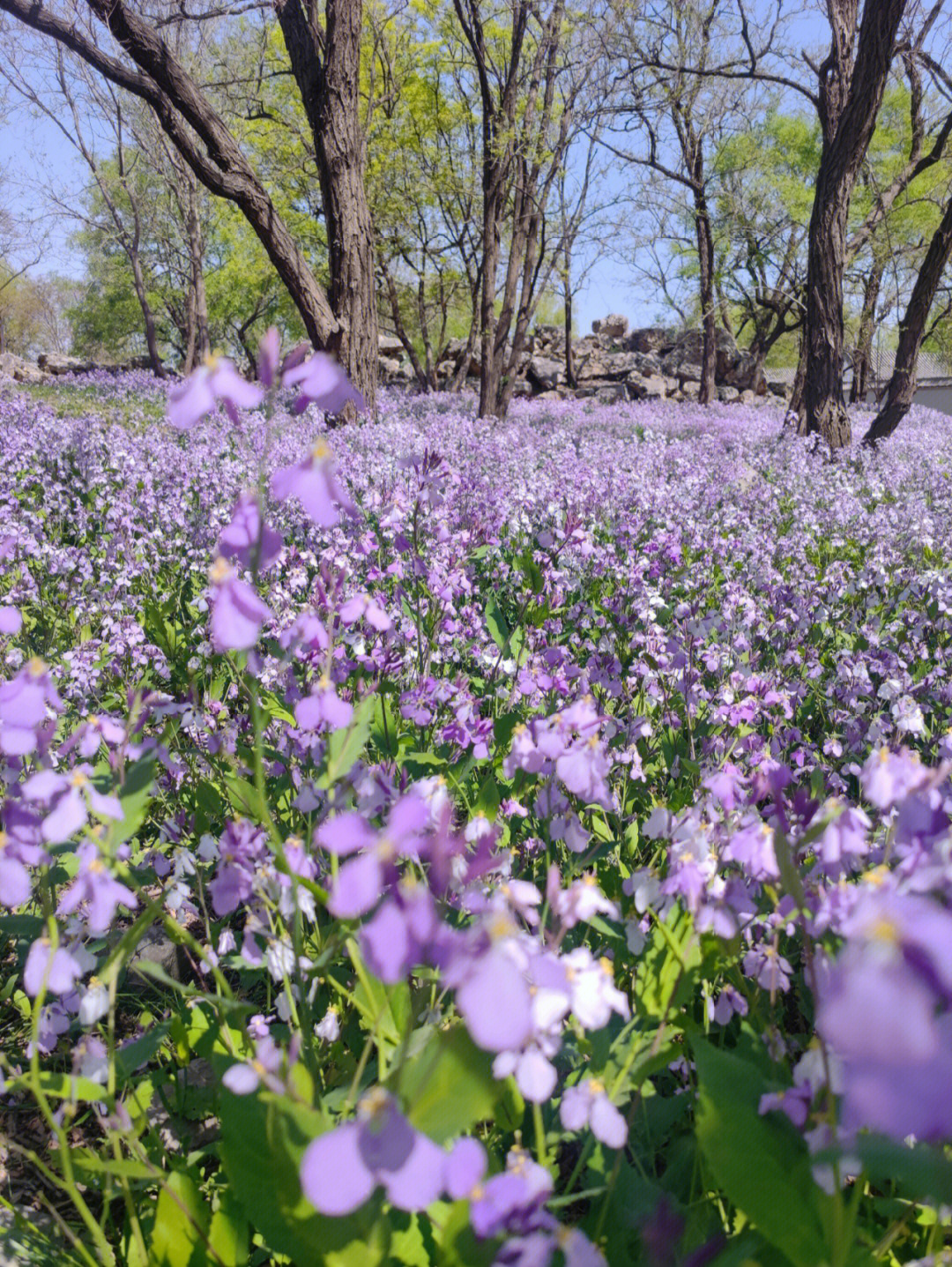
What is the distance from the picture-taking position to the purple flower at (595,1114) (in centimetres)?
85

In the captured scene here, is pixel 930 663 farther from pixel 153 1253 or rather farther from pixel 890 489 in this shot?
pixel 890 489

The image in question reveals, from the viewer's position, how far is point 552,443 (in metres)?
10.3

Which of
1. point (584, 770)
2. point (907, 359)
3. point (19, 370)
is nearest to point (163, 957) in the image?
point (584, 770)

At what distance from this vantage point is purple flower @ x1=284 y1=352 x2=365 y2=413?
892mm

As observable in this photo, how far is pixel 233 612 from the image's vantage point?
90 centimetres

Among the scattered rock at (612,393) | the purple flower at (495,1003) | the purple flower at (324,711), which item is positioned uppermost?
the scattered rock at (612,393)

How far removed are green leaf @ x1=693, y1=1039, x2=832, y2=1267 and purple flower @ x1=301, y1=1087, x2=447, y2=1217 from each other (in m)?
0.42

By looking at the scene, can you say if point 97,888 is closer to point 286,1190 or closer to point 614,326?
point 286,1190

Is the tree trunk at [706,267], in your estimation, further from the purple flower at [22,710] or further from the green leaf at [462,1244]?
the green leaf at [462,1244]

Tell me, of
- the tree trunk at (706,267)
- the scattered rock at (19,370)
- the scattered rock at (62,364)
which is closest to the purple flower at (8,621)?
the tree trunk at (706,267)

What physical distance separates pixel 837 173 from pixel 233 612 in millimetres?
10502

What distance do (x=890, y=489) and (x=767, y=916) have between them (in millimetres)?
7518

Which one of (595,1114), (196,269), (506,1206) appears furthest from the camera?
(196,269)

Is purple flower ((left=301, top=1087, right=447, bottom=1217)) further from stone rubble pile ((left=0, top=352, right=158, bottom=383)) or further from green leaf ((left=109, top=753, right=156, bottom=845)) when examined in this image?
stone rubble pile ((left=0, top=352, right=158, bottom=383))
